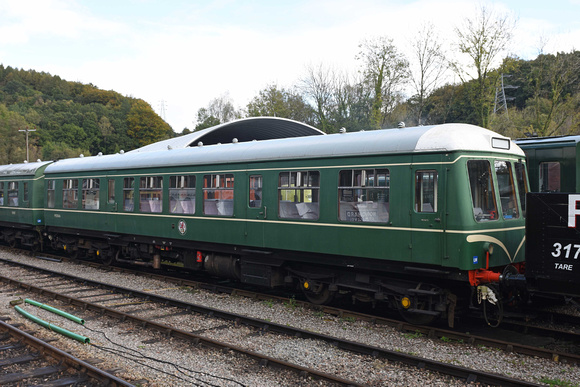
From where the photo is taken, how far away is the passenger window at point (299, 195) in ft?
31.2

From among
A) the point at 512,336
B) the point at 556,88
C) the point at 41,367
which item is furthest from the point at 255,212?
the point at 556,88

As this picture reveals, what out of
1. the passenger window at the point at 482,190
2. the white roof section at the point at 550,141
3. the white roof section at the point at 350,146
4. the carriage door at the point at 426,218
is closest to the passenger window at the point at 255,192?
the white roof section at the point at 350,146

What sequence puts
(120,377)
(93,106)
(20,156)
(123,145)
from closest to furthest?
1. (120,377)
2. (20,156)
3. (123,145)
4. (93,106)

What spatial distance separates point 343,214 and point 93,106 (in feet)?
290

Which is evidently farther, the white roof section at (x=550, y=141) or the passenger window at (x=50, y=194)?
the passenger window at (x=50, y=194)

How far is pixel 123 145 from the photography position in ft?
264

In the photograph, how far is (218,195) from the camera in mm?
11516

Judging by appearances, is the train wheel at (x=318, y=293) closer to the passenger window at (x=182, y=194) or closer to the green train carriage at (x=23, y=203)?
the passenger window at (x=182, y=194)

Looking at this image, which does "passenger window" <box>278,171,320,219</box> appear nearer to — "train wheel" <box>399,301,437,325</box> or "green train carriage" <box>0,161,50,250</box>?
"train wheel" <box>399,301,437,325</box>

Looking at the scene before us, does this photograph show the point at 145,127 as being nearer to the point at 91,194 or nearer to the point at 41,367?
the point at 91,194

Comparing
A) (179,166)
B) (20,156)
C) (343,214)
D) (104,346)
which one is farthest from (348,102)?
(20,156)

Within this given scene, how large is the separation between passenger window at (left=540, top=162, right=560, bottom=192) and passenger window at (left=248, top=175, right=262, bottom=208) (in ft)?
21.8

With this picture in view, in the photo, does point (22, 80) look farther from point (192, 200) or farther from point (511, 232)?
point (511, 232)

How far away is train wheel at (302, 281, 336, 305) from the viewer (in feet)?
32.3
